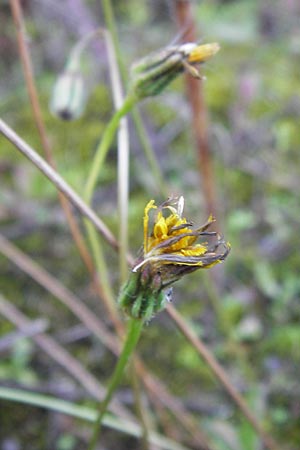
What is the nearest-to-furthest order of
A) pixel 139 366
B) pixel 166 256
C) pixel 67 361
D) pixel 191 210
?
1. pixel 166 256
2. pixel 139 366
3. pixel 67 361
4. pixel 191 210

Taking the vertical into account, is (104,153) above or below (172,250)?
above

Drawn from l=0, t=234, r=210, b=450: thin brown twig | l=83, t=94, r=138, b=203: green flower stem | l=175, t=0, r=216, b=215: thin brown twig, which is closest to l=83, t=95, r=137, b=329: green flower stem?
l=83, t=94, r=138, b=203: green flower stem

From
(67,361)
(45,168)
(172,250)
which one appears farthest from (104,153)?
(67,361)

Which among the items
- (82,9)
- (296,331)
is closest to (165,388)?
(296,331)

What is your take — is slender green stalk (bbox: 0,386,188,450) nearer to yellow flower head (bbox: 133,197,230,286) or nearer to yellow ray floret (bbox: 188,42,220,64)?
yellow flower head (bbox: 133,197,230,286)

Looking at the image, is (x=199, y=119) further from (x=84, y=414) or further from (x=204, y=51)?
(x=84, y=414)

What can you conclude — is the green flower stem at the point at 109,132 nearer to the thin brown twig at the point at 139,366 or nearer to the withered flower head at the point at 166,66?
the withered flower head at the point at 166,66
